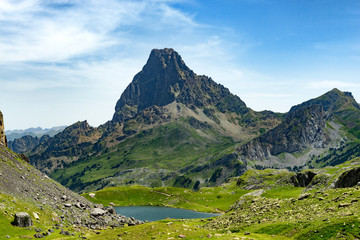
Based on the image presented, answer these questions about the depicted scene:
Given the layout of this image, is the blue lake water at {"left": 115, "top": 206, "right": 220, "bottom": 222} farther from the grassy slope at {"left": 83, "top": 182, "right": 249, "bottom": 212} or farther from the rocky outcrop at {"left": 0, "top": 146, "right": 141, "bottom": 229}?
the rocky outcrop at {"left": 0, "top": 146, "right": 141, "bottom": 229}

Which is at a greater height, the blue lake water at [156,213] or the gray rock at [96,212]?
the gray rock at [96,212]

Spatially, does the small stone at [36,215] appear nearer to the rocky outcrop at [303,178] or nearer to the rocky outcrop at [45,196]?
the rocky outcrop at [45,196]

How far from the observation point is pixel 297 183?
554 feet

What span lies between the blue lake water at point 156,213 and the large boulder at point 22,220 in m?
94.9

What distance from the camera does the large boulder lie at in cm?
5350

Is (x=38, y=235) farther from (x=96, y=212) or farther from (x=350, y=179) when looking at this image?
(x=350, y=179)

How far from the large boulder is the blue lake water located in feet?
311

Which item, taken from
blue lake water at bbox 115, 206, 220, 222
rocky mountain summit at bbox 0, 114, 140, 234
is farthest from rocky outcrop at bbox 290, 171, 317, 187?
rocky mountain summit at bbox 0, 114, 140, 234

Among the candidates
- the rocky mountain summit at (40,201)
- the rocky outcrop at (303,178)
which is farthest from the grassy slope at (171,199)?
the rocky mountain summit at (40,201)

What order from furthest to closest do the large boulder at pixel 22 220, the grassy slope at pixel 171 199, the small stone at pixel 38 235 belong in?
the grassy slope at pixel 171 199 → the large boulder at pixel 22 220 → the small stone at pixel 38 235

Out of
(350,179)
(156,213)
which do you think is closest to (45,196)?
(350,179)

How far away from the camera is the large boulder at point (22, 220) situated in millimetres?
53497

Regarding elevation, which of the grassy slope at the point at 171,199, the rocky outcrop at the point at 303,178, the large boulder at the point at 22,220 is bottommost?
the grassy slope at the point at 171,199

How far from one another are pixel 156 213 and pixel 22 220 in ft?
364
